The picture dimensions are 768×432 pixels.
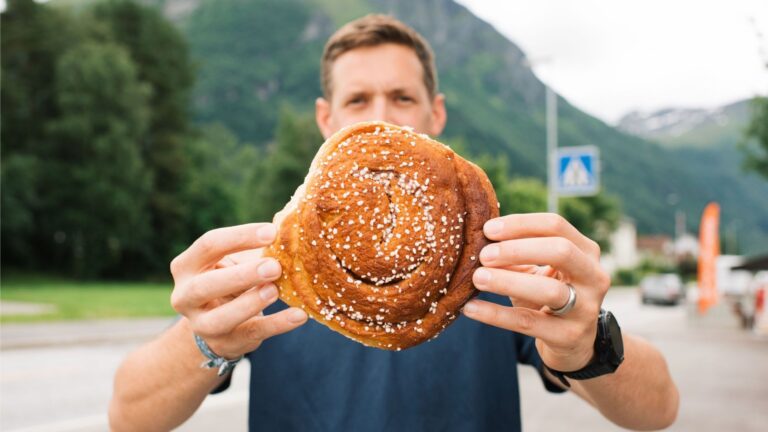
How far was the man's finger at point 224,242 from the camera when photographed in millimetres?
2006

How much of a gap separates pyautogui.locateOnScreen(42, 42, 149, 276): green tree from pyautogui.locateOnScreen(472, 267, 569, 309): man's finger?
43.0 m

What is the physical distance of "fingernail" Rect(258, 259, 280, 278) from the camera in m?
2.00

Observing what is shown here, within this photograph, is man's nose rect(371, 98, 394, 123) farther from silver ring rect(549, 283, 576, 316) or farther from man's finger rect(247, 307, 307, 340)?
silver ring rect(549, 283, 576, 316)

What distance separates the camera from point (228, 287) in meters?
1.99

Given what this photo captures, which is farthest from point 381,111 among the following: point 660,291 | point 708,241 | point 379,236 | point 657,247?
point 657,247

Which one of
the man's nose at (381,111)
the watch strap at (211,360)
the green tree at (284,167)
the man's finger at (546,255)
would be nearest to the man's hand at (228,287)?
the watch strap at (211,360)

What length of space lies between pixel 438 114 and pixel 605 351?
5.30ft

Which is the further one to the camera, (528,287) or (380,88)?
(380,88)

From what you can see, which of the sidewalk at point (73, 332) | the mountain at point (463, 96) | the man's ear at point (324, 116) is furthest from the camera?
the mountain at point (463, 96)

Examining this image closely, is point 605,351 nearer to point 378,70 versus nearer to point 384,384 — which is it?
point 384,384

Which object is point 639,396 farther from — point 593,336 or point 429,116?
point 429,116

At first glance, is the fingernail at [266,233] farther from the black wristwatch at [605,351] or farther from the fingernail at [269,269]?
the black wristwatch at [605,351]

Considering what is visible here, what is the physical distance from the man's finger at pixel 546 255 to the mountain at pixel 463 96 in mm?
97966

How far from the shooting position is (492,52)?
17538cm
